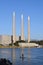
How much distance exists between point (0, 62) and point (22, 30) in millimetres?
153489

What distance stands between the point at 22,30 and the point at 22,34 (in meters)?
6.33

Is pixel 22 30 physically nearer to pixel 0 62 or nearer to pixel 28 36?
pixel 28 36

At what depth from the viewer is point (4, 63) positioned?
1548 inches

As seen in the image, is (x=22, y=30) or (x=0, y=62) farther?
(x=22, y=30)

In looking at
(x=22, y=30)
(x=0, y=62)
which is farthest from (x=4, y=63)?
(x=22, y=30)

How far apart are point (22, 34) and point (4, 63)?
159 metres

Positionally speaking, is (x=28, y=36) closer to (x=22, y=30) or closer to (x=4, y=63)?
(x=22, y=30)

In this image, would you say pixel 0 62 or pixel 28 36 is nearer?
pixel 0 62

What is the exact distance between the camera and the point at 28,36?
193875mm

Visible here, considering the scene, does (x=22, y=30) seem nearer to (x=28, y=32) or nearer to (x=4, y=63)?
(x=28, y=32)

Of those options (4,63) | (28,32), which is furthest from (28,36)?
(4,63)

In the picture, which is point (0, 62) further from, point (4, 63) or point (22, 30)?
point (22, 30)

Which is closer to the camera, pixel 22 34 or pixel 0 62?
pixel 0 62

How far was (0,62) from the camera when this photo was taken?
1539 inches
